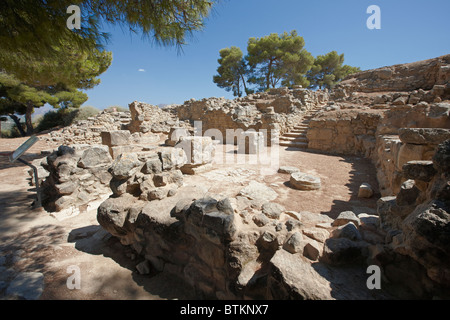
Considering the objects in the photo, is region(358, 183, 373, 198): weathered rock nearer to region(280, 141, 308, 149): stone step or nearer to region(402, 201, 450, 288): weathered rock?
region(402, 201, 450, 288): weathered rock

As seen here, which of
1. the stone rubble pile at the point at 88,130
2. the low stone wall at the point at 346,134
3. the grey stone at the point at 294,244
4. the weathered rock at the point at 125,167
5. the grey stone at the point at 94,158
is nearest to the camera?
the grey stone at the point at 294,244

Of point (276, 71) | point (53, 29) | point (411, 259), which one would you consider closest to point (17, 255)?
point (53, 29)

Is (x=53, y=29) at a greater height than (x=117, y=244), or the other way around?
(x=53, y=29)

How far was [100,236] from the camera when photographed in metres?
3.17

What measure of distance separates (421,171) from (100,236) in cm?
411

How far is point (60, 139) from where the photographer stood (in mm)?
12055

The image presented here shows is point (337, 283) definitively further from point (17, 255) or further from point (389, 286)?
point (17, 255)

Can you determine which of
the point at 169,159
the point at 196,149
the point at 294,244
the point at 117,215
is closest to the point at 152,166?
the point at 169,159

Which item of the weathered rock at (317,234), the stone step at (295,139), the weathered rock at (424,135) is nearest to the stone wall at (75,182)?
the weathered rock at (317,234)

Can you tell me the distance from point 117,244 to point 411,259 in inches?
136

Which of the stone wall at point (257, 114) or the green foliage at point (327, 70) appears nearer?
the stone wall at point (257, 114)

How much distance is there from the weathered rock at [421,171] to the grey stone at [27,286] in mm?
3813

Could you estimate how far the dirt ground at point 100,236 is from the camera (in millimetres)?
2277

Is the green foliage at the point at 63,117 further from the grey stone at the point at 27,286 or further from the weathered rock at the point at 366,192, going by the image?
the weathered rock at the point at 366,192
